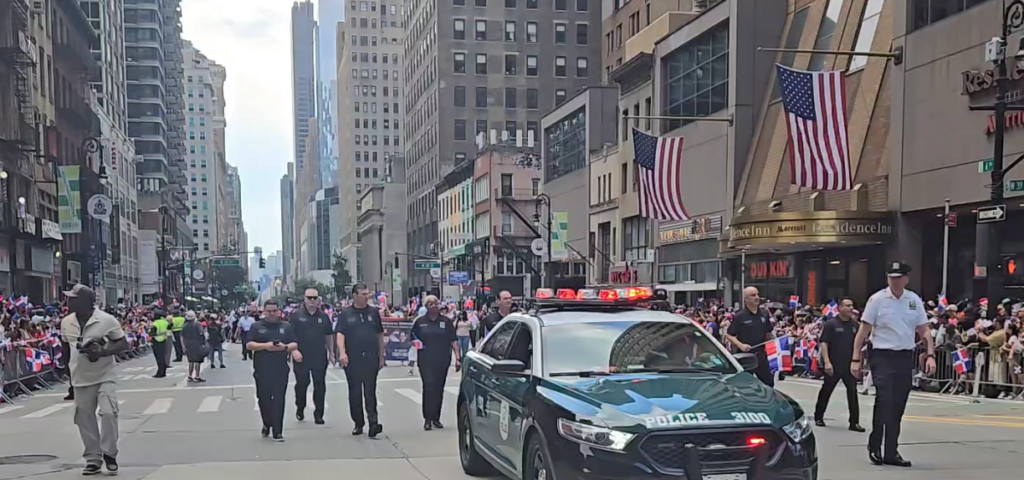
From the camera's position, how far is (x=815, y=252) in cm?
3231

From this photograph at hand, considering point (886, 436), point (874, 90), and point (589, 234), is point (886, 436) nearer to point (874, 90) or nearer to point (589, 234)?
point (874, 90)

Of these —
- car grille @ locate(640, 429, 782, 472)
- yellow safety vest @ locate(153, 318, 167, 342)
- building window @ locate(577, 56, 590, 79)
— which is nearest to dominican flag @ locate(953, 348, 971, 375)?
car grille @ locate(640, 429, 782, 472)

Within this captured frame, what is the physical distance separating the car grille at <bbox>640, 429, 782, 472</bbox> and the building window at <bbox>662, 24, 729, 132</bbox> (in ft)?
107

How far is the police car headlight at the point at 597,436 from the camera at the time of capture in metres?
5.58

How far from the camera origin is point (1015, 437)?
10109 millimetres

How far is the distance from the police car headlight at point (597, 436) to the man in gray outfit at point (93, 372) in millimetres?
4857

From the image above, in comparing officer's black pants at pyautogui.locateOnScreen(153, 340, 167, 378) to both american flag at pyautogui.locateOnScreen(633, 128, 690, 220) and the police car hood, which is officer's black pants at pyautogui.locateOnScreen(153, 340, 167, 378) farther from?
the police car hood

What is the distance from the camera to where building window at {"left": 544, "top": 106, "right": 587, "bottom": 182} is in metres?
54.4

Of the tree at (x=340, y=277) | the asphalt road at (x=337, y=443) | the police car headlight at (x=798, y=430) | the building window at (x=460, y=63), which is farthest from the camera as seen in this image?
the tree at (x=340, y=277)

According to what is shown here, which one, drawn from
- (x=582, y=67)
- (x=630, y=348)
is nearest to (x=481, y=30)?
(x=582, y=67)

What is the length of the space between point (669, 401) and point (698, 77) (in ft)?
115

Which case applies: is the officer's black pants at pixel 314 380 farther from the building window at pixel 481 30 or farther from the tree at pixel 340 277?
the tree at pixel 340 277

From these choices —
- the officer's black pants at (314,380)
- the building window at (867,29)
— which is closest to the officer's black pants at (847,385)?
the officer's black pants at (314,380)

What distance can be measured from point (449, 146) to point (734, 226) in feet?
203
